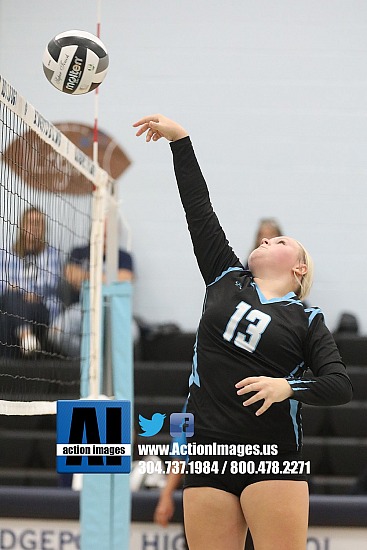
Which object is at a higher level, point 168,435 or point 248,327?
point 248,327

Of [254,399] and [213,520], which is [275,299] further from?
[213,520]

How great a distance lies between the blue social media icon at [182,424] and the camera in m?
2.90

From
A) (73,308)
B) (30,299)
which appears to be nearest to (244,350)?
(30,299)

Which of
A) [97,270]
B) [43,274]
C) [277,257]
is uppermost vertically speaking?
[43,274]

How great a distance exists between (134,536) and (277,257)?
259cm

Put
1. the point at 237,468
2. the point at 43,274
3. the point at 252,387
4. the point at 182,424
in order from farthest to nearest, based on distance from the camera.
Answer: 1. the point at 43,274
2. the point at 182,424
3. the point at 237,468
4. the point at 252,387

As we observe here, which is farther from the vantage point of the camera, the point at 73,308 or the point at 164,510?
the point at 73,308

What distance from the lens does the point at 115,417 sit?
334 cm

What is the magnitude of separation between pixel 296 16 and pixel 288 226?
1.81 meters

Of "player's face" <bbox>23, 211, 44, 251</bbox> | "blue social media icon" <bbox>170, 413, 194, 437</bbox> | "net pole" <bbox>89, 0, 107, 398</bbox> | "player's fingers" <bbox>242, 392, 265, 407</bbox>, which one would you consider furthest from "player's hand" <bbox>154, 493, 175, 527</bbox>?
"player's fingers" <bbox>242, 392, 265, 407</bbox>

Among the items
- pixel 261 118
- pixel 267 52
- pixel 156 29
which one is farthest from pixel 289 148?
pixel 156 29

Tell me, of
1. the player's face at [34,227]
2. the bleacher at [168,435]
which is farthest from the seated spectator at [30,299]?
the bleacher at [168,435]

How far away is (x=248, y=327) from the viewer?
2859 mm

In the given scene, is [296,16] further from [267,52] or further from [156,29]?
[156,29]
